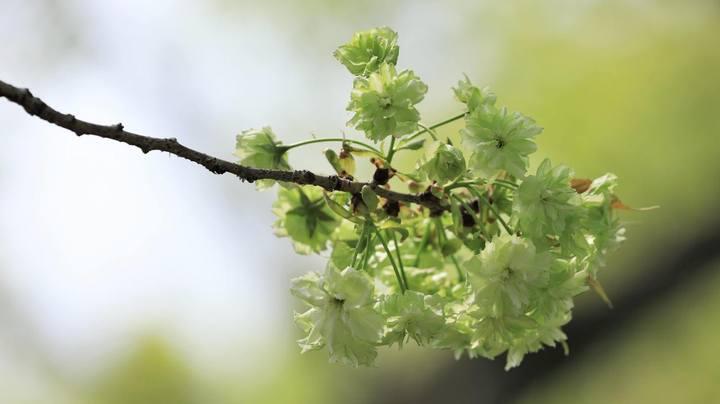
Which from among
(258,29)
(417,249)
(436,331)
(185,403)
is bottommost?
(436,331)

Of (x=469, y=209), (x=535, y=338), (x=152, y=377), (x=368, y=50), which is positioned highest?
(x=152, y=377)

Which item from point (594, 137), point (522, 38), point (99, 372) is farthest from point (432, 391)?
point (99, 372)

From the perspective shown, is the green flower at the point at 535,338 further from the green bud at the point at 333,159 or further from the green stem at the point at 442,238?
the green bud at the point at 333,159

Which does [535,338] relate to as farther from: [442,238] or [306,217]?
[306,217]

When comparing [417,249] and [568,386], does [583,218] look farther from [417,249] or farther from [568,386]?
[568,386]

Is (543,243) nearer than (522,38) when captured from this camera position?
Yes

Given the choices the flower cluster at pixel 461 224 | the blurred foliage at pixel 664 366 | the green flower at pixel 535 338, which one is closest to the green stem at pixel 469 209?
the flower cluster at pixel 461 224

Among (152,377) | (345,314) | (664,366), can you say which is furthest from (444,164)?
(152,377)
